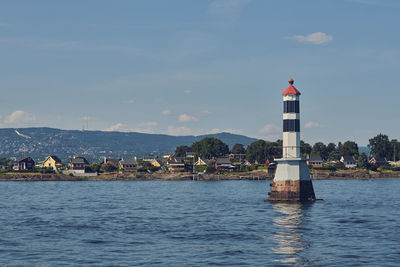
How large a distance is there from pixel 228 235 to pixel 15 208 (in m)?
40.3

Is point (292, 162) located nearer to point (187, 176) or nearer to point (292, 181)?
point (292, 181)

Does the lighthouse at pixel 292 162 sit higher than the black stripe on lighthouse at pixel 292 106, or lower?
lower

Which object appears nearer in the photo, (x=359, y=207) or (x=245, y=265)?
(x=245, y=265)

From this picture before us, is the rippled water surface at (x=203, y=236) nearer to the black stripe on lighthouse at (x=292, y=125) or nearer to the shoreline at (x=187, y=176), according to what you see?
the black stripe on lighthouse at (x=292, y=125)

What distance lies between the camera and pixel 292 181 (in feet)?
224

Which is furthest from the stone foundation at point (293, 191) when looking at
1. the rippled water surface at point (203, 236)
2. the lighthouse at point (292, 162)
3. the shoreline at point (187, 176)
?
the shoreline at point (187, 176)

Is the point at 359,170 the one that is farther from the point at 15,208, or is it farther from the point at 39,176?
the point at 15,208

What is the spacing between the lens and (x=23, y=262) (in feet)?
118

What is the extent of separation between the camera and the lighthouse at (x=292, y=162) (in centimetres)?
6800

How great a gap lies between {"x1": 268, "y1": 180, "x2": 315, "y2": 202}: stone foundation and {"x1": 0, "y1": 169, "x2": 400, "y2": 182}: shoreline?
363ft

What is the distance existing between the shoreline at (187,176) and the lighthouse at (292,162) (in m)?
111

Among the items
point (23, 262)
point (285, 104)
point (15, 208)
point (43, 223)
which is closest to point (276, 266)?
point (23, 262)

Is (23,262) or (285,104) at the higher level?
(285,104)

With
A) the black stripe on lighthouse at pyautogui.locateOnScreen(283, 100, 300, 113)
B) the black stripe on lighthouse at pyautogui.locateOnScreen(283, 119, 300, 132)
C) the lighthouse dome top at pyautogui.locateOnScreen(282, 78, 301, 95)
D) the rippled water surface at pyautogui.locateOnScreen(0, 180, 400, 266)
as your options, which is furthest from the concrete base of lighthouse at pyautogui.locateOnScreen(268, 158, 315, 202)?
the lighthouse dome top at pyautogui.locateOnScreen(282, 78, 301, 95)
